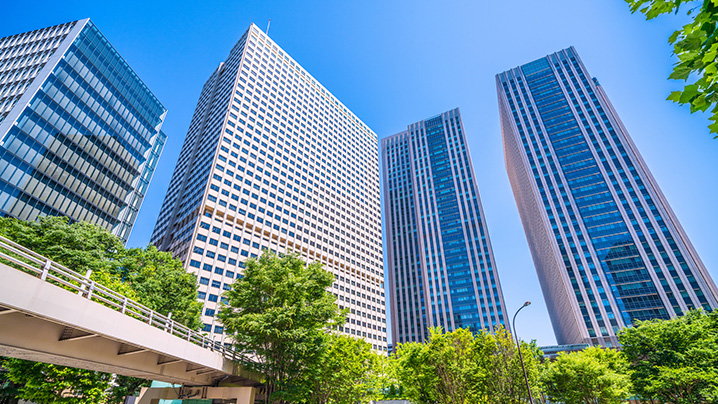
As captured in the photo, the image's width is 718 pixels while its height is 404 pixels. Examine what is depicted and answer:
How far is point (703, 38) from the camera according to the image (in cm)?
425

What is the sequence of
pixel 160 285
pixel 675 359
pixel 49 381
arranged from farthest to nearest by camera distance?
1. pixel 675 359
2. pixel 160 285
3. pixel 49 381

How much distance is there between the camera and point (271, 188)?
3191 inches

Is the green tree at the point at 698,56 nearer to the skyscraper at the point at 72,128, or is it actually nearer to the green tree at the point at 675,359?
the green tree at the point at 675,359

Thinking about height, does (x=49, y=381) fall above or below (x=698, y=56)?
below

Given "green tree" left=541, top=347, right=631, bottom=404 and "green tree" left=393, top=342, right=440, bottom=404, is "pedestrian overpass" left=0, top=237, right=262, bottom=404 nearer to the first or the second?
"green tree" left=393, top=342, right=440, bottom=404

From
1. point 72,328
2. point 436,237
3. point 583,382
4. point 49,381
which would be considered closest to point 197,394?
point 49,381

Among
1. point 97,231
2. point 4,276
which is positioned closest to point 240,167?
point 97,231

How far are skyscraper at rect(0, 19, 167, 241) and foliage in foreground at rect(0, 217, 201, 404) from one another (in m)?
35.0

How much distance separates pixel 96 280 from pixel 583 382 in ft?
136

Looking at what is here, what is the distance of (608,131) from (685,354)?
99.0 m

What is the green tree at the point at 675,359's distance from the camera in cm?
2803

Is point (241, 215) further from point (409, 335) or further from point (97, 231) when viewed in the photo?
point (409, 335)

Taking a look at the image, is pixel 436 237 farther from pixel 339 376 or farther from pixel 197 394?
pixel 197 394

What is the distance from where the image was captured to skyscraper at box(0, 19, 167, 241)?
177 feet
